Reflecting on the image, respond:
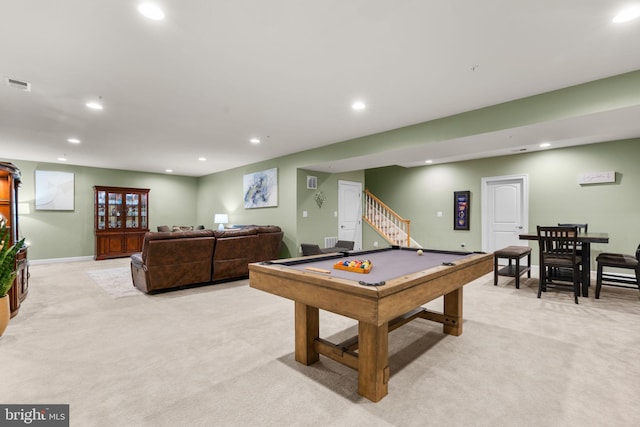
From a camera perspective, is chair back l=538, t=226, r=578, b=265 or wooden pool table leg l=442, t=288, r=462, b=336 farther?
chair back l=538, t=226, r=578, b=265

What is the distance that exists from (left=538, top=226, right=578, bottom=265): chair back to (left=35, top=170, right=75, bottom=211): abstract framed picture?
10.5 m

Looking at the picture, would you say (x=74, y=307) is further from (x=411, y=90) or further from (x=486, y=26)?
(x=486, y=26)

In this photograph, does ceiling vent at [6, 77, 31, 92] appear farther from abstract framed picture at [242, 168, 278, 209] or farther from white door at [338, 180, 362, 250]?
white door at [338, 180, 362, 250]

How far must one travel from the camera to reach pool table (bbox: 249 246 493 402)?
1581mm

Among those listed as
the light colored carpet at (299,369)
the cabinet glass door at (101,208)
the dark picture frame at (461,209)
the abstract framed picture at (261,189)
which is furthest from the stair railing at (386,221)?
the cabinet glass door at (101,208)

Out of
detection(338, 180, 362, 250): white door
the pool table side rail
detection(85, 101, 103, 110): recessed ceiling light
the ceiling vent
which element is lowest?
the pool table side rail

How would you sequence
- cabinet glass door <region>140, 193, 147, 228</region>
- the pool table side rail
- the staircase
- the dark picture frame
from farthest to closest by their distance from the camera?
1. cabinet glass door <region>140, 193, 147, 228</region>
2. the staircase
3. the dark picture frame
4. the pool table side rail

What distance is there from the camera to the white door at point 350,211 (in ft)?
25.1

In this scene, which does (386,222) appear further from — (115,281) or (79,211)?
(79,211)

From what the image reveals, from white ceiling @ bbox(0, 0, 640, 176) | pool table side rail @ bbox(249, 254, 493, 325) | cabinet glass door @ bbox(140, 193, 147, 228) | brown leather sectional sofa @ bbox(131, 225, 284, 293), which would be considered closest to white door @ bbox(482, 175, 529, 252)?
white ceiling @ bbox(0, 0, 640, 176)

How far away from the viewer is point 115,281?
5.27 m

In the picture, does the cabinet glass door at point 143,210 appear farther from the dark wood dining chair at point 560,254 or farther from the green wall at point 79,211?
the dark wood dining chair at point 560,254

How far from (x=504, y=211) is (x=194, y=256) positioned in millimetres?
6552

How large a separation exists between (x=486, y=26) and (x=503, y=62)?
2.25 ft
